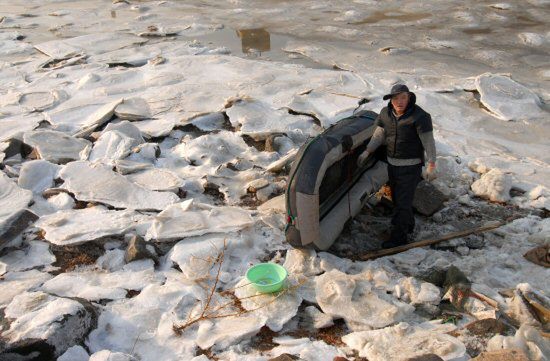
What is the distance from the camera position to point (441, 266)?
4738 millimetres

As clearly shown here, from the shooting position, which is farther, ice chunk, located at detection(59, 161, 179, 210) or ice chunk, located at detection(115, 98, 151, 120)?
ice chunk, located at detection(115, 98, 151, 120)

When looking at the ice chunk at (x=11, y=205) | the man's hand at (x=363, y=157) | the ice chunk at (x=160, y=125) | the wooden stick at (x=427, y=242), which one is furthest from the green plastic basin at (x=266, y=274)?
the ice chunk at (x=160, y=125)

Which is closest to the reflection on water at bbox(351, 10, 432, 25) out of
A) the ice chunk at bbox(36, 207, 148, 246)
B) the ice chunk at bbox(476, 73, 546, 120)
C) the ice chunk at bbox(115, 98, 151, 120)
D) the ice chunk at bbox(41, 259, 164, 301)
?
the ice chunk at bbox(476, 73, 546, 120)

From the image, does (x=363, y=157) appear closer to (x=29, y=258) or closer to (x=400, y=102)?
(x=400, y=102)

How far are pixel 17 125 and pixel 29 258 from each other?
366 centimetres

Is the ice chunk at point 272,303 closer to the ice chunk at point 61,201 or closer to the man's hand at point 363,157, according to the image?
the man's hand at point 363,157

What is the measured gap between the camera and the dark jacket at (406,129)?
4613 mm

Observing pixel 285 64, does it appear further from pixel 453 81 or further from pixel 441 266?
pixel 441 266

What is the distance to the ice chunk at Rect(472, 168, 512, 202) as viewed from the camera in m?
5.83

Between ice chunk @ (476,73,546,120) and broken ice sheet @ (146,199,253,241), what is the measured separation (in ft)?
16.1

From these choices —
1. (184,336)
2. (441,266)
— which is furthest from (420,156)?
(184,336)

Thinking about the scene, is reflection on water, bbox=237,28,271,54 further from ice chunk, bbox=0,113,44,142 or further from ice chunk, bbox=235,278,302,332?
ice chunk, bbox=235,278,302,332

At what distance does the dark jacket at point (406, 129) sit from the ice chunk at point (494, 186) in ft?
4.88

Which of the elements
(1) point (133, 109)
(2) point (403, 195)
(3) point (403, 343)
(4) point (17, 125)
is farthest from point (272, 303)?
(4) point (17, 125)
